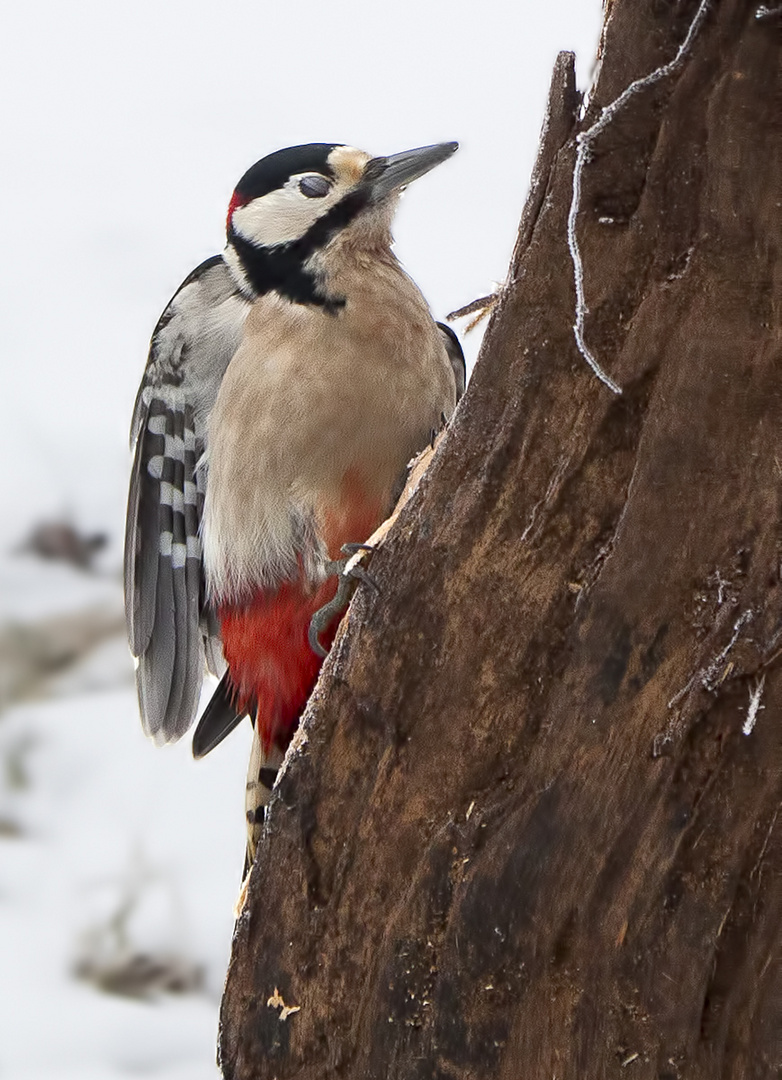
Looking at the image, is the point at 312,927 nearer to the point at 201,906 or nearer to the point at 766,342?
the point at 766,342

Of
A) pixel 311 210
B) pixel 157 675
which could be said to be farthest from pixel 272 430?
pixel 157 675

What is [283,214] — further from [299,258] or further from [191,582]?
[191,582]

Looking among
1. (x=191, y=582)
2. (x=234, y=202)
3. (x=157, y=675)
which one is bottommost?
(x=157, y=675)

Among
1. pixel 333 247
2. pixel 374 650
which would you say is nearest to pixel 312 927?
pixel 374 650

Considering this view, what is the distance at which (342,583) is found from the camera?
69.5 inches

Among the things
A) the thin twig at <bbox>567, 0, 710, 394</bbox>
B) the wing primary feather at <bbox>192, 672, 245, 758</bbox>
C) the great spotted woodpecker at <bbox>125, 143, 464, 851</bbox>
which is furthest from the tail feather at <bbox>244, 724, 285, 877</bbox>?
the thin twig at <bbox>567, 0, 710, 394</bbox>

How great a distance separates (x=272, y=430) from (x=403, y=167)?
0.50 meters

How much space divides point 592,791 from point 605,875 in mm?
91

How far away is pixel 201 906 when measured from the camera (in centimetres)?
296

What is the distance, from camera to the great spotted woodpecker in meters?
2.12

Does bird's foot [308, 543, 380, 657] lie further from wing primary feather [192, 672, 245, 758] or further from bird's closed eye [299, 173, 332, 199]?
bird's closed eye [299, 173, 332, 199]

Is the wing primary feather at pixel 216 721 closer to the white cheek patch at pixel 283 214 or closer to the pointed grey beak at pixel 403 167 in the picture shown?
the white cheek patch at pixel 283 214

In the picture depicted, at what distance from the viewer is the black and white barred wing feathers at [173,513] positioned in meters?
2.38

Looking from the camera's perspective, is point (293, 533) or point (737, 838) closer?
point (737, 838)
